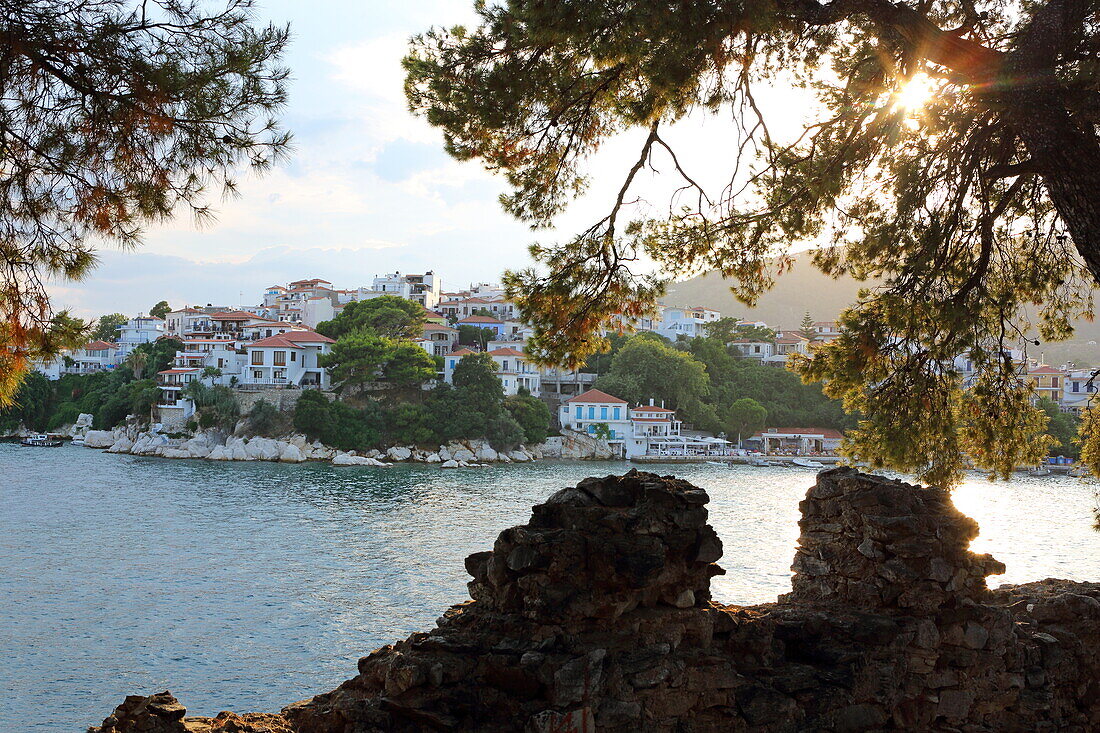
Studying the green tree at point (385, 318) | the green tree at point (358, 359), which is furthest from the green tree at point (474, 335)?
the green tree at point (358, 359)

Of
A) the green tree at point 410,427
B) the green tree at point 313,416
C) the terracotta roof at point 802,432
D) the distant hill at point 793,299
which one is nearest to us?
the green tree at point 313,416

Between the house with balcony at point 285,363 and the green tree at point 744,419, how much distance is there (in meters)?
23.0

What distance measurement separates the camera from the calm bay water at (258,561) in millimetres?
11680

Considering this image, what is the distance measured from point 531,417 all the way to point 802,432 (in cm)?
1556

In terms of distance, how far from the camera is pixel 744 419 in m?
48.5

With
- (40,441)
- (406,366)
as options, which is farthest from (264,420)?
(40,441)

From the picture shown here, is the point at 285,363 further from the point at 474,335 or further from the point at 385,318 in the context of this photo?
→ the point at 474,335

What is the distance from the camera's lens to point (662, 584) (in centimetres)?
416

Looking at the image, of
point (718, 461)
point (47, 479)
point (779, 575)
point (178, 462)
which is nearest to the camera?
point (779, 575)

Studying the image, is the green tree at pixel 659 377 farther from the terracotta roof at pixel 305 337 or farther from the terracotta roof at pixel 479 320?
the terracotta roof at pixel 305 337

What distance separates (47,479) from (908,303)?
33967 millimetres

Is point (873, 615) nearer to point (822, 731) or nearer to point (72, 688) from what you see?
point (822, 731)

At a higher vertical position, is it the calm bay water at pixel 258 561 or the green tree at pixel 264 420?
the green tree at pixel 264 420

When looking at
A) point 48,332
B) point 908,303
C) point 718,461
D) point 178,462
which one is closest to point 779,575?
point 908,303
